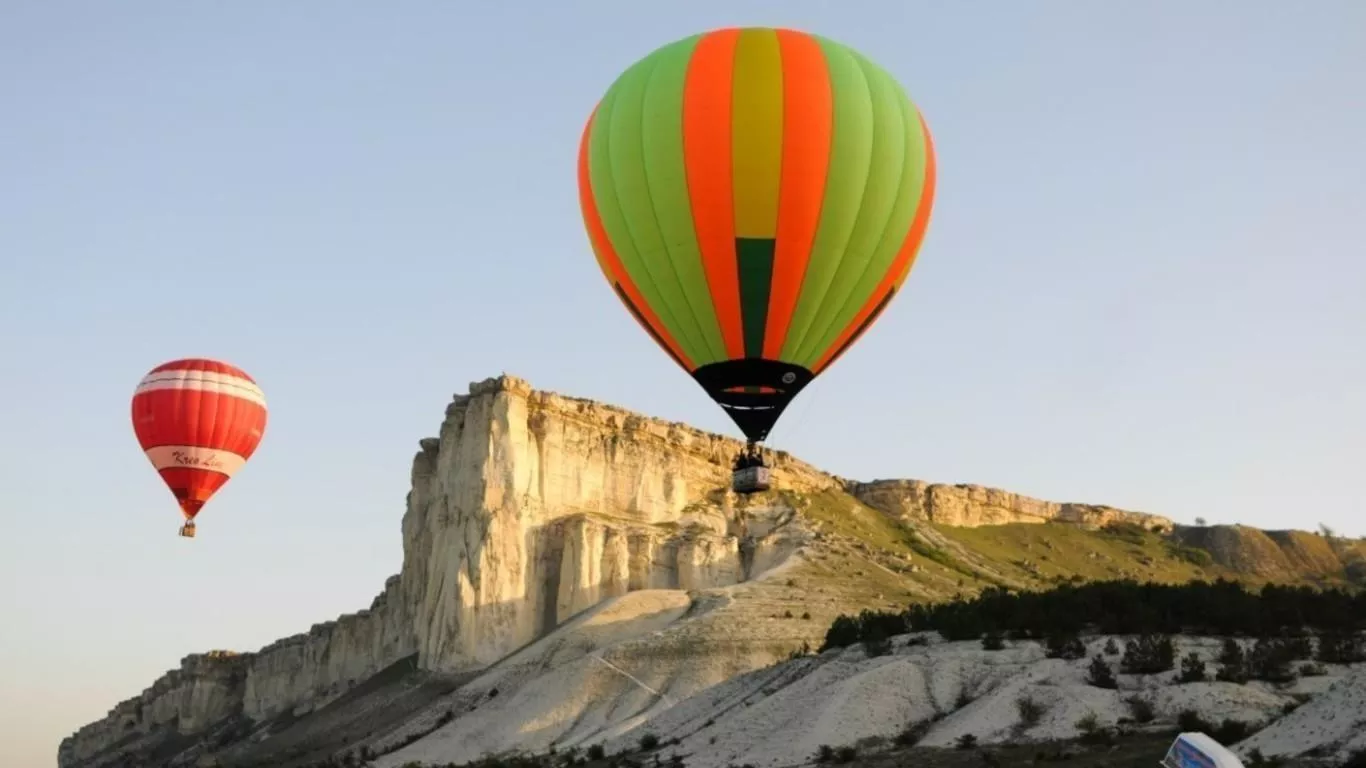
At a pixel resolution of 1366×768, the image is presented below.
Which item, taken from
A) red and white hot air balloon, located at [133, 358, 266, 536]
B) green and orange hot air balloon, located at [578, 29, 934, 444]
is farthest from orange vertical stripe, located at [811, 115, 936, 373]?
red and white hot air balloon, located at [133, 358, 266, 536]

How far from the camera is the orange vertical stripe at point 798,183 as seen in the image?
3212 centimetres

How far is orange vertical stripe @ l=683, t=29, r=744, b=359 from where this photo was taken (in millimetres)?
32094

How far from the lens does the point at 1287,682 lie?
33719 millimetres

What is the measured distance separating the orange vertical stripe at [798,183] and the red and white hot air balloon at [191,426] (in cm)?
3147

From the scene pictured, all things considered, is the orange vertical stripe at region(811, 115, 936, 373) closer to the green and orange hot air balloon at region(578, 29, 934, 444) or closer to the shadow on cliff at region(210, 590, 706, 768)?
the green and orange hot air balloon at region(578, 29, 934, 444)

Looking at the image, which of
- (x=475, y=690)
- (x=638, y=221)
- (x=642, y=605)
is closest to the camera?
(x=638, y=221)

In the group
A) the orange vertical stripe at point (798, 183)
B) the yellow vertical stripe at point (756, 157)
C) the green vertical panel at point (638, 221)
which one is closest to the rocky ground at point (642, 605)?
the orange vertical stripe at point (798, 183)

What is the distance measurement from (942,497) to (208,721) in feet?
211

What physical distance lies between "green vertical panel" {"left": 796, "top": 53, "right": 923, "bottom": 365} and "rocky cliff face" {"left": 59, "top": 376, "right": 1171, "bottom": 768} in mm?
49701

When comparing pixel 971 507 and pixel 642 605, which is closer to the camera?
pixel 642 605

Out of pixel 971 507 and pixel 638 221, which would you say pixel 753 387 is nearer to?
pixel 638 221

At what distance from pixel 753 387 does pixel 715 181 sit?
463 cm

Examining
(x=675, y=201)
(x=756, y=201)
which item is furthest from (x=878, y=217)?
(x=675, y=201)

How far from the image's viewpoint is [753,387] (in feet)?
109
